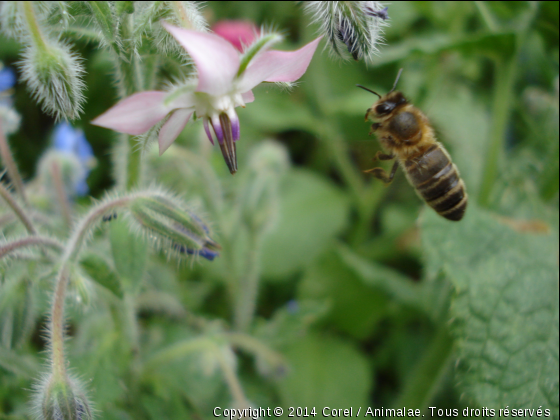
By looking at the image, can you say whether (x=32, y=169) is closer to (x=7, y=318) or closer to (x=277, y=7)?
(x=7, y=318)

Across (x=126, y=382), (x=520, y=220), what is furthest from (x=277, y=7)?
(x=126, y=382)

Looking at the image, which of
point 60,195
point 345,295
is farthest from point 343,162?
point 60,195

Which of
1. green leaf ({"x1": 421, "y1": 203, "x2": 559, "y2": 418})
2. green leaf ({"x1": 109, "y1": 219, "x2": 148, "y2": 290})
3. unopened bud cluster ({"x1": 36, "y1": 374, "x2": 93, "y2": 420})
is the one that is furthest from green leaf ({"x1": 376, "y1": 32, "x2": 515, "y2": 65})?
unopened bud cluster ({"x1": 36, "y1": 374, "x2": 93, "y2": 420})

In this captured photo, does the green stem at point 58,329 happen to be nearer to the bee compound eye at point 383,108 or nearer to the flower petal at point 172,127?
the flower petal at point 172,127

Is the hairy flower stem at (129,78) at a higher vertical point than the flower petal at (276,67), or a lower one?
lower

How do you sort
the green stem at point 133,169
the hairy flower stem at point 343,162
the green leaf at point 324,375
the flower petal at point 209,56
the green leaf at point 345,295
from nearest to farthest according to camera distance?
the flower petal at point 209,56 → the green stem at point 133,169 → the green leaf at point 324,375 → the green leaf at point 345,295 → the hairy flower stem at point 343,162

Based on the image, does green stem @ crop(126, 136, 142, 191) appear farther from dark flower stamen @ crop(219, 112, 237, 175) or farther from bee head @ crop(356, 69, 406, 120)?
bee head @ crop(356, 69, 406, 120)

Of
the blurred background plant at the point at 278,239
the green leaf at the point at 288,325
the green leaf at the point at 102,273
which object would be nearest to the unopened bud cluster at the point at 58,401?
the blurred background plant at the point at 278,239

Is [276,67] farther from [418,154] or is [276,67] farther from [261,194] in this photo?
[261,194]
